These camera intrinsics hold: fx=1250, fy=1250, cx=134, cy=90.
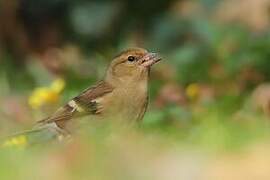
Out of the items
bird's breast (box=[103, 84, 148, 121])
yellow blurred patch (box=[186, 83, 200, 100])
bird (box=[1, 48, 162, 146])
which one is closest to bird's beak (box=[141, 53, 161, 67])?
bird (box=[1, 48, 162, 146])

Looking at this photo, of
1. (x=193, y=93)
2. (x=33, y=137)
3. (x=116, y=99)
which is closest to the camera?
(x=33, y=137)

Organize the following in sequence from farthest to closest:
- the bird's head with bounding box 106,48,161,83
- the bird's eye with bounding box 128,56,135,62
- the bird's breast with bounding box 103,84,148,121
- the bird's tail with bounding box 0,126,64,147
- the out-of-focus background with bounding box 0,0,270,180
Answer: the bird's eye with bounding box 128,56,135,62
the bird's head with bounding box 106,48,161,83
the bird's breast with bounding box 103,84,148,121
the bird's tail with bounding box 0,126,64,147
the out-of-focus background with bounding box 0,0,270,180

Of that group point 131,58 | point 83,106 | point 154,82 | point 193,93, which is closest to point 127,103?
Result: point 83,106

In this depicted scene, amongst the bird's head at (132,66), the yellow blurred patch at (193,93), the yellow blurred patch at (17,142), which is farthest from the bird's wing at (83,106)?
the yellow blurred patch at (193,93)

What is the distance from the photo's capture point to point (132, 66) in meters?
7.76

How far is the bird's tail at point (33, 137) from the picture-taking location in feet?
22.8

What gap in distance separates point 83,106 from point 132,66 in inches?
19.7

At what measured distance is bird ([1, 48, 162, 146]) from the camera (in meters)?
7.25

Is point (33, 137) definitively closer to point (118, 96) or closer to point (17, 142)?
point (17, 142)

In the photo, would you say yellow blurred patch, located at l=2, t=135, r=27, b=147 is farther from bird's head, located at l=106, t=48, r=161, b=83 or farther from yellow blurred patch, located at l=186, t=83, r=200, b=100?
yellow blurred patch, located at l=186, t=83, r=200, b=100

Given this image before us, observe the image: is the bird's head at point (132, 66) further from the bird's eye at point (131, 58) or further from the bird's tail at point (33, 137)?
the bird's tail at point (33, 137)

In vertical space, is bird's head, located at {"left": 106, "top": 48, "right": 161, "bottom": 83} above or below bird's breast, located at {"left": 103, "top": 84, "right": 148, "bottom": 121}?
above

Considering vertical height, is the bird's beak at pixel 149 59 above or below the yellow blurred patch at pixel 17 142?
above

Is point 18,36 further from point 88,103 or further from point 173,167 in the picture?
point 173,167
